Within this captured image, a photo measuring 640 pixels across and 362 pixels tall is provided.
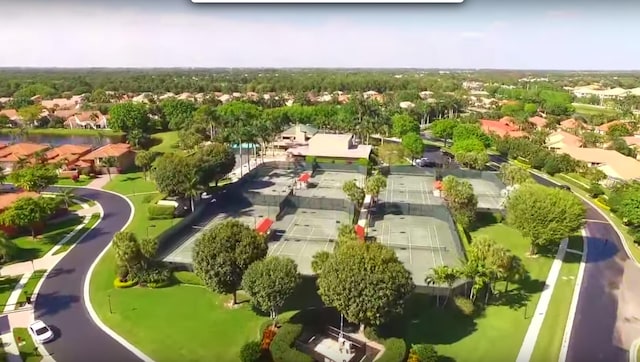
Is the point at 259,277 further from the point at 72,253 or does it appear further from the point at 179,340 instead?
the point at 72,253

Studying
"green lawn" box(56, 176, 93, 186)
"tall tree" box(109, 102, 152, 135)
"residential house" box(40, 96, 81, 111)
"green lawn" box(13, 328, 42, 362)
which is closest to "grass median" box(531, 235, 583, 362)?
"green lawn" box(13, 328, 42, 362)

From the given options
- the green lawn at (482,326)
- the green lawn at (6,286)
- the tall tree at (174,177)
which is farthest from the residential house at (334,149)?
the green lawn at (6,286)

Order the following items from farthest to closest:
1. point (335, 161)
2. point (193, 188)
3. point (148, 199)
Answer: point (335, 161) → point (148, 199) → point (193, 188)

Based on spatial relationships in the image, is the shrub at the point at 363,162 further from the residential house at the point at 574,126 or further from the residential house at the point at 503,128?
the residential house at the point at 574,126

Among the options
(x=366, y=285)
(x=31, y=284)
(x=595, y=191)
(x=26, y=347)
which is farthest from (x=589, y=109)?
(x=26, y=347)

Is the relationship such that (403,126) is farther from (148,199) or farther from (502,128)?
(148,199)

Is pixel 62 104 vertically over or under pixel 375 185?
over

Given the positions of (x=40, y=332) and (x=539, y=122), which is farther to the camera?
(x=539, y=122)
